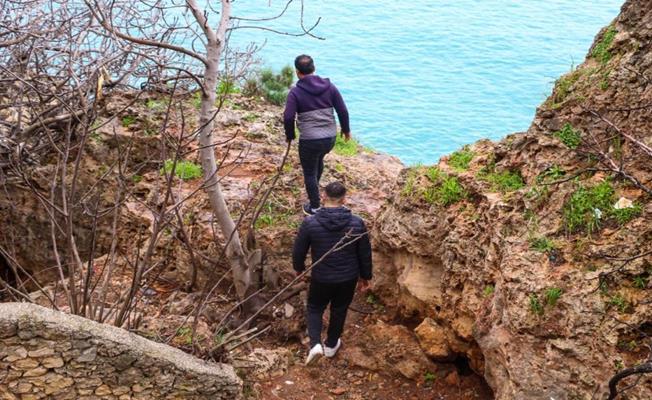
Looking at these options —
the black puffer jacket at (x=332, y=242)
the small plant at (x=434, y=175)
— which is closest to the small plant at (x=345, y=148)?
the small plant at (x=434, y=175)

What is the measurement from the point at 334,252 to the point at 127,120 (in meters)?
4.57

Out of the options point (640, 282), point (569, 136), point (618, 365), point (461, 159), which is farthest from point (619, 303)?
point (461, 159)

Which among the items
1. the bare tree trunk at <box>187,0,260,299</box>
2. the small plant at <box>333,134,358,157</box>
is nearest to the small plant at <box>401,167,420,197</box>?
the bare tree trunk at <box>187,0,260,299</box>

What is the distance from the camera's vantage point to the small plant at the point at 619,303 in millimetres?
4402

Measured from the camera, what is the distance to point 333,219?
579 centimetres

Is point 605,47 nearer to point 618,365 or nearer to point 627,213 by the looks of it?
point 627,213

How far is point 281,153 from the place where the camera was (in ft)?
30.4

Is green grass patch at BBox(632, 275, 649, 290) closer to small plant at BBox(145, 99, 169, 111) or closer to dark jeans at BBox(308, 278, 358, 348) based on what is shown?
dark jeans at BBox(308, 278, 358, 348)

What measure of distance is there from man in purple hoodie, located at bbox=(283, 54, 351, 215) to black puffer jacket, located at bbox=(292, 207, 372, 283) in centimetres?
111

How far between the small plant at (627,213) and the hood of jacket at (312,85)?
3.00m

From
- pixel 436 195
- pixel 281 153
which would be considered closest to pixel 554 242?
pixel 436 195

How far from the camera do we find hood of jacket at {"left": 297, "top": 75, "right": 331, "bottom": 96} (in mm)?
6844

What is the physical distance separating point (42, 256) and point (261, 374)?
14.6 feet

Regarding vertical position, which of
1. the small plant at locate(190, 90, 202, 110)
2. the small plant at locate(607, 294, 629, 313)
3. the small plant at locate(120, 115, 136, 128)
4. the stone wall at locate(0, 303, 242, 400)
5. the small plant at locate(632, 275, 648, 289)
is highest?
the small plant at locate(632, 275, 648, 289)
